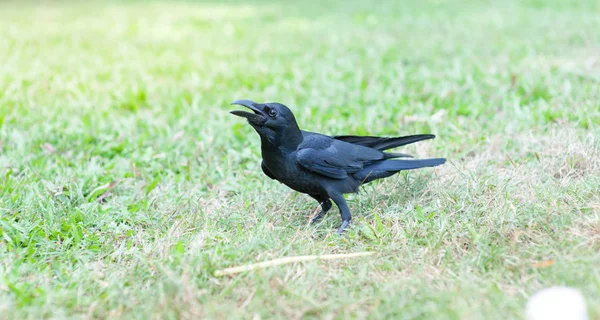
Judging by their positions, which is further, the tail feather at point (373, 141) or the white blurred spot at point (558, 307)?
the tail feather at point (373, 141)

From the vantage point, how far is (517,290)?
8.05 feet

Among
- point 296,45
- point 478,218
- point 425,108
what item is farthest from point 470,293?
point 296,45

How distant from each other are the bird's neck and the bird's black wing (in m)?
0.06

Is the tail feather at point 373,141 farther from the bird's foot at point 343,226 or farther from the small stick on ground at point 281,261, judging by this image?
the small stick on ground at point 281,261

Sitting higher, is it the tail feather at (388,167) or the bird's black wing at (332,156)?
the bird's black wing at (332,156)

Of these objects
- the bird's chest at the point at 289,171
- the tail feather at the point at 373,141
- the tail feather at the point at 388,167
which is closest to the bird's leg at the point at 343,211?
the bird's chest at the point at 289,171

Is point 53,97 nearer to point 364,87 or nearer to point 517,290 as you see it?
point 364,87

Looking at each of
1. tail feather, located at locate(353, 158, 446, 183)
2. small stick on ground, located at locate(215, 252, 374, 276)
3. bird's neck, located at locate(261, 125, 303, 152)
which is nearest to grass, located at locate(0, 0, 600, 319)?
small stick on ground, located at locate(215, 252, 374, 276)

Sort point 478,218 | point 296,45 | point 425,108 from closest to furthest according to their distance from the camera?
1. point 478,218
2. point 425,108
3. point 296,45

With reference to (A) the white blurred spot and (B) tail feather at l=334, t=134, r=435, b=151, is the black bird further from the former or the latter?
(A) the white blurred spot

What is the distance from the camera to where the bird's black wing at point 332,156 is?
3279 mm

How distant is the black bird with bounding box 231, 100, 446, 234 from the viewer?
321cm

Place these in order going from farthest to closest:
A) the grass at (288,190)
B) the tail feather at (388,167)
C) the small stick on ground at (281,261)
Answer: the tail feather at (388,167), the small stick on ground at (281,261), the grass at (288,190)

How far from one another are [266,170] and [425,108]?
2335 mm
